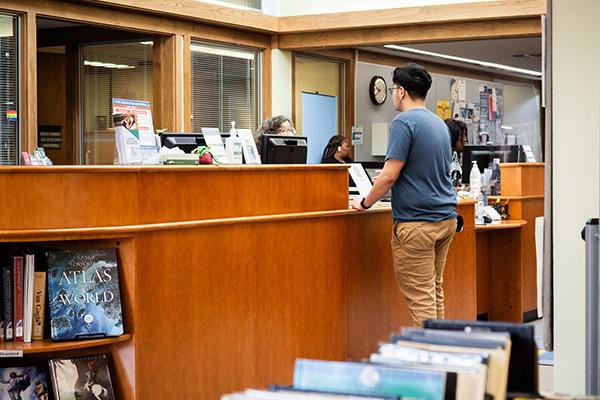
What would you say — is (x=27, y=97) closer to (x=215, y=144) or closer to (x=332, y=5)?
(x=215, y=144)

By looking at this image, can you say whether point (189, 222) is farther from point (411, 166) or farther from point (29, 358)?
point (411, 166)

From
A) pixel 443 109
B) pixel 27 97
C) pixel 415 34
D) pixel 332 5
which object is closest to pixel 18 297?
pixel 27 97

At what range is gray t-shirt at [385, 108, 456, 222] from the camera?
5.53 meters

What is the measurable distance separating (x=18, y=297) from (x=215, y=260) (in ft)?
3.14

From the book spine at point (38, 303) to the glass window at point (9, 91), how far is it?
165 inches

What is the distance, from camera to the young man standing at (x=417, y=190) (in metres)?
5.54

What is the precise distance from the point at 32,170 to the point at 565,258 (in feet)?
8.22

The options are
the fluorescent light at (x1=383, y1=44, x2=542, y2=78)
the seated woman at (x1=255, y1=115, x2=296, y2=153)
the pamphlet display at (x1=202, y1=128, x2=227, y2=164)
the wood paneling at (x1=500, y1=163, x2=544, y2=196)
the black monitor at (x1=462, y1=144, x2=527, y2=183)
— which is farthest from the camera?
the fluorescent light at (x1=383, y1=44, x2=542, y2=78)

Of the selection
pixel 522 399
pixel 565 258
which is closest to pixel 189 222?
pixel 565 258

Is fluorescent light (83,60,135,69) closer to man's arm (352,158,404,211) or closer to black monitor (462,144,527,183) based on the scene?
black monitor (462,144,527,183)

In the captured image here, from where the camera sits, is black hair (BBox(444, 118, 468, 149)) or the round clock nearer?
black hair (BBox(444, 118, 468, 149))

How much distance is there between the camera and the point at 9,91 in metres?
8.50

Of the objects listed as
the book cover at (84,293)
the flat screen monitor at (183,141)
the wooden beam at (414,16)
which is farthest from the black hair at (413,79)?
the wooden beam at (414,16)

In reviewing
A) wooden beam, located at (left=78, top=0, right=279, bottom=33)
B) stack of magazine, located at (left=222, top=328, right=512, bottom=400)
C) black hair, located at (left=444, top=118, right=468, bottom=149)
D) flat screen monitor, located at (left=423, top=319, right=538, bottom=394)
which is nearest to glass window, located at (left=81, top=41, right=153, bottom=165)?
wooden beam, located at (left=78, top=0, right=279, bottom=33)
